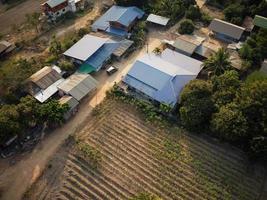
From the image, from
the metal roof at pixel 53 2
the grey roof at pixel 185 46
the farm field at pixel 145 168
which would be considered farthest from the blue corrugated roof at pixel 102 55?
the metal roof at pixel 53 2

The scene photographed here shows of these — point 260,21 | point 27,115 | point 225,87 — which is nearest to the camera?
point 27,115

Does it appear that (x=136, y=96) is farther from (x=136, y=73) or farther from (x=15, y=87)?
(x=15, y=87)

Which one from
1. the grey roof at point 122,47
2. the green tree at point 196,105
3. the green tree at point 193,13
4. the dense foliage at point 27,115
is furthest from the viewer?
the green tree at point 193,13

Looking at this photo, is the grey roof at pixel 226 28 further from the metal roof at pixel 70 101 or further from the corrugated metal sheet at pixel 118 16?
the metal roof at pixel 70 101

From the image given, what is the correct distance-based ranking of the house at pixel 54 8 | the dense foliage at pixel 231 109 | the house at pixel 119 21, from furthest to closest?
the house at pixel 54 8
the house at pixel 119 21
the dense foliage at pixel 231 109

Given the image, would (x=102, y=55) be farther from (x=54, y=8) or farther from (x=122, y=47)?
(x=54, y=8)

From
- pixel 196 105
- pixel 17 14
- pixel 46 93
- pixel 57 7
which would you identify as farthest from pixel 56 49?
pixel 196 105

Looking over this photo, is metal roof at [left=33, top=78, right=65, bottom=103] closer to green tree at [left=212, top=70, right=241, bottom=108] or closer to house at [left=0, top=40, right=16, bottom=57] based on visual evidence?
house at [left=0, top=40, right=16, bottom=57]

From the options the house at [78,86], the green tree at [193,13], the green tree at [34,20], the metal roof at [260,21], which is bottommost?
the house at [78,86]
